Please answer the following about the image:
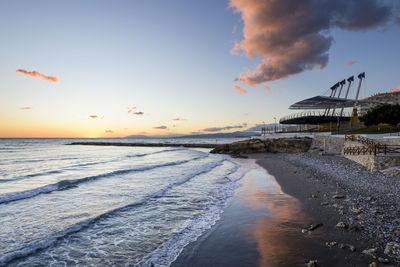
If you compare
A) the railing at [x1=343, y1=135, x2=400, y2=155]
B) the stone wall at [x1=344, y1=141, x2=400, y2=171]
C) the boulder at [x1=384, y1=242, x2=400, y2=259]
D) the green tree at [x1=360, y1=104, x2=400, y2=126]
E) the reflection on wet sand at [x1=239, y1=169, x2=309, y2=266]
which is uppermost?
the green tree at [x1=360, y1=104, x2=400, y2=126]

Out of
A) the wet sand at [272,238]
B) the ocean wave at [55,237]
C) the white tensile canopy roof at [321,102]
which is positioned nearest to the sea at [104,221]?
the ocean wave at [55,237]

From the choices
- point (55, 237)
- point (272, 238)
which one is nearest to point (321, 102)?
point (272, 238)

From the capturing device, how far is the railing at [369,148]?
61.6 ft

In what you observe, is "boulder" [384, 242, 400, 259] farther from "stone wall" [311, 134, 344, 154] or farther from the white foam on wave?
"stone wall" [311, 134, 344, 154]

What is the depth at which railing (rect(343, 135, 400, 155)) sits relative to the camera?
18.8 meters

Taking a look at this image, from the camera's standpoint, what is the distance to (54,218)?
9.99m

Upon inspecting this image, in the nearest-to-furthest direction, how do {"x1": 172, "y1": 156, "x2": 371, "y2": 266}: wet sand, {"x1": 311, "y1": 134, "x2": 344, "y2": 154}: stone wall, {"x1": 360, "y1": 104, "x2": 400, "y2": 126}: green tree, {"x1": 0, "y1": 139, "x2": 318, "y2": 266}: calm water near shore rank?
{"x1": 172, "y1": 156, "x2": 371, "y2": 266}: wet sand < {"x1": 0, "y1": 139, "x2": 318, "y2": 266}: calm water near shore < {"x1": 311, "y1": 134, "x2": 344, "y2": 154}: stone wall < {"x1": 360, "y1": 104, "x2": 400, "y2": 126}: green tree

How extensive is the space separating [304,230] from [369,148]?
18.2 meters

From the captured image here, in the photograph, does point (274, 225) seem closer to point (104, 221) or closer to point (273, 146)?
point (104, 221)

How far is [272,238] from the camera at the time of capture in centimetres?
727

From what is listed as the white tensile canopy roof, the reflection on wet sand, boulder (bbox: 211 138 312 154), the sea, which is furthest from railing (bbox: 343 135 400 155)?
the white tensile canopy roof

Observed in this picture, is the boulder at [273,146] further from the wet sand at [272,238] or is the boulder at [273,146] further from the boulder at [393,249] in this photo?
the boulder at [393,249]

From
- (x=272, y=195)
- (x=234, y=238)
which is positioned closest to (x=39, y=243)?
(x=234, y=238)

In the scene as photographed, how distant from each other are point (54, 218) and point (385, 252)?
1226 cm
